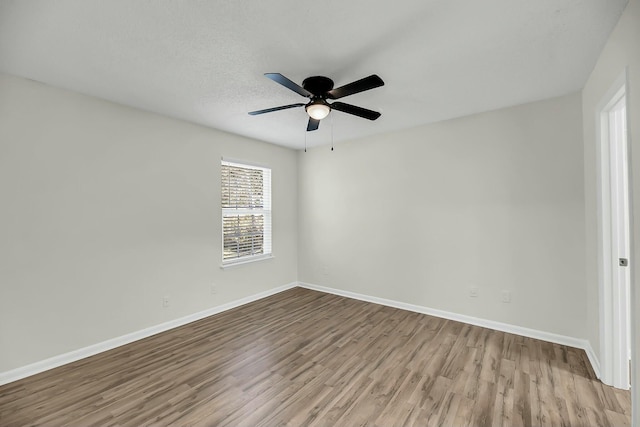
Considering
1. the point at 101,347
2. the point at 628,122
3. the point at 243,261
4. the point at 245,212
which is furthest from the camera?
the point at 245,212

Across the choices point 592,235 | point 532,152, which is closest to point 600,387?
point 592,235

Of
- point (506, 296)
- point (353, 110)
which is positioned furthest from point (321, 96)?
point (506, 296)

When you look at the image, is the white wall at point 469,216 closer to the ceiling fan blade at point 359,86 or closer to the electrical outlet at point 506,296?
the electrical outlet at point 506,296

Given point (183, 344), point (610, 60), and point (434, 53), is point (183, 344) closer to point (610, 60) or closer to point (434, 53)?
point (434, 53)

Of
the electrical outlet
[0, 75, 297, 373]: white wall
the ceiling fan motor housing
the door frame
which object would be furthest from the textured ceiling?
the electrical outlet

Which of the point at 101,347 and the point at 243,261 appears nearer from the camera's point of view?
the point at 101,347

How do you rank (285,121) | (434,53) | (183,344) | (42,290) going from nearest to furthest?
(434,53) < (42,290) < (183,344) < (285,121)

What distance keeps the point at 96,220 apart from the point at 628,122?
13.7 feet

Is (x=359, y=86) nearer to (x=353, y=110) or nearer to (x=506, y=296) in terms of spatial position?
(x=353, y=110)

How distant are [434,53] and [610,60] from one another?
3.71 ft

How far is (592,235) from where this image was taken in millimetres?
2377

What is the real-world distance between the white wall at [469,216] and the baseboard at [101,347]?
73.9 inches

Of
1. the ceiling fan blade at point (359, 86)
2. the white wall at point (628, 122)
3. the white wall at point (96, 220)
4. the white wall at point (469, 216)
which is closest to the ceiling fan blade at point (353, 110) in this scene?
the ceiling fan blade at point (359, 86)

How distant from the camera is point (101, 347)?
2684 millimetres
